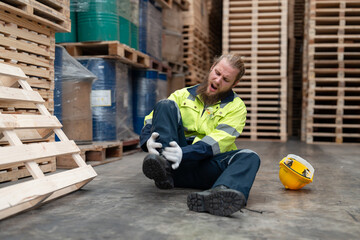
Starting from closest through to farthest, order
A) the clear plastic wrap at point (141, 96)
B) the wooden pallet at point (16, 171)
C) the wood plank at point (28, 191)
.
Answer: the wood plank at point (28, 191) → the wooden pallet at point (16, 171) → the clear plastic wrap at point (141, 96)

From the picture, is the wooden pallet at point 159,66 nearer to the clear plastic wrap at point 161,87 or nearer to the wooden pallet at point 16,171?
the clear plastic wrap at point 161,87

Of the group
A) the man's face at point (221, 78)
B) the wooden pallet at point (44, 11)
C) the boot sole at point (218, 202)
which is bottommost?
the boot sole at point (218, 202)

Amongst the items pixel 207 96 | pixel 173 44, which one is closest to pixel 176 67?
pixel 173 44

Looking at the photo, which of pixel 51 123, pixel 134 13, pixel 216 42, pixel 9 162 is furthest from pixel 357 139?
pixel 9 162

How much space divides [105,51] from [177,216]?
3.84m

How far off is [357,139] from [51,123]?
313 inches

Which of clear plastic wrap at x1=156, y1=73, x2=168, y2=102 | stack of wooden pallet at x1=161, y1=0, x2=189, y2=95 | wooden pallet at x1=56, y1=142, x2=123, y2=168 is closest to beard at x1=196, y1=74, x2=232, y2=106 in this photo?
wooden pallet at x1=56, y1=142, x2=123, y2=168

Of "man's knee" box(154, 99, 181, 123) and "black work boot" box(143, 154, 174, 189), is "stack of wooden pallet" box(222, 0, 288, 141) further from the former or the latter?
"black work boot" box(143, 154, 174, 189)

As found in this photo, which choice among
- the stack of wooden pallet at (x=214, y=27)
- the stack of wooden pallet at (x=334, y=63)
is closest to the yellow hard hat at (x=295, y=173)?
the stack of wooden pallet at (x=334, y=63)

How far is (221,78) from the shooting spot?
3.17 meters

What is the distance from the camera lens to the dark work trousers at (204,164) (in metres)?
2.66

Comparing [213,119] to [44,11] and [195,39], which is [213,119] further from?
[195,39]

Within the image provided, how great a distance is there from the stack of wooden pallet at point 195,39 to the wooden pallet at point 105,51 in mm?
2926

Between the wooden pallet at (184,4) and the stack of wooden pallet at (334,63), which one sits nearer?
the stack of wooden pallet at (334,63)
